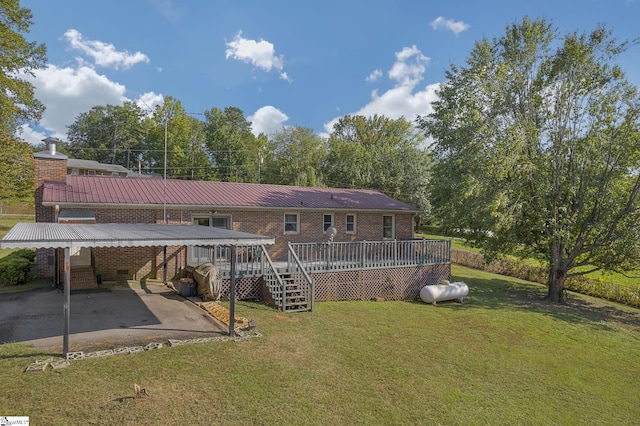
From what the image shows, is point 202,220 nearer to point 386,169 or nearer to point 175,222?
point 175,222

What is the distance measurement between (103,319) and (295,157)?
34.6 meters

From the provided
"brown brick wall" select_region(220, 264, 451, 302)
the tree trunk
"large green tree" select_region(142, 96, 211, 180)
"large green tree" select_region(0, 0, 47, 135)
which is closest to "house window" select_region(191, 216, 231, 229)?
"brown brick wall" select_region(220, 264, 451, 302)

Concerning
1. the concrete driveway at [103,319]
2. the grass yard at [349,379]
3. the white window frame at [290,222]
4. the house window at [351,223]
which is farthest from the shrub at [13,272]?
the house window at [351,223]

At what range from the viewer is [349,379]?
673cm

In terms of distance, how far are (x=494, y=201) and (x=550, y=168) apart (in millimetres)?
3675

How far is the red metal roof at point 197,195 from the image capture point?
43.6 ft

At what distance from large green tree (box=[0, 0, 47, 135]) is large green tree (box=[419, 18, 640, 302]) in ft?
83.7

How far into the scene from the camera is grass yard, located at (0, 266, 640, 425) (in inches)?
209

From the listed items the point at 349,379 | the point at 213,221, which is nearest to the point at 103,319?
the point at 349,379

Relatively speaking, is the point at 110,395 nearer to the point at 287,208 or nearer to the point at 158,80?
the point at 287,208

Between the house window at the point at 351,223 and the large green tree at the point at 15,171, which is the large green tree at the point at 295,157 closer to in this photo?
the house window at the point at 351,223

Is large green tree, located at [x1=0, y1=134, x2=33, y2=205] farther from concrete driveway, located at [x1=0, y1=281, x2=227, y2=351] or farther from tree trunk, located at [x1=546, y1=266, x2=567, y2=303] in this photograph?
tree trunk, located at [x1=546, y1=266, x2=567, y2=303]

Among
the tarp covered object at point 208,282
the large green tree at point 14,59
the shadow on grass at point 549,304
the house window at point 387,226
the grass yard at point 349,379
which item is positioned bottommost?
the shadow on grass at point 549,304

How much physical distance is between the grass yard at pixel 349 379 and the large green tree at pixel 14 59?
71.8ft
